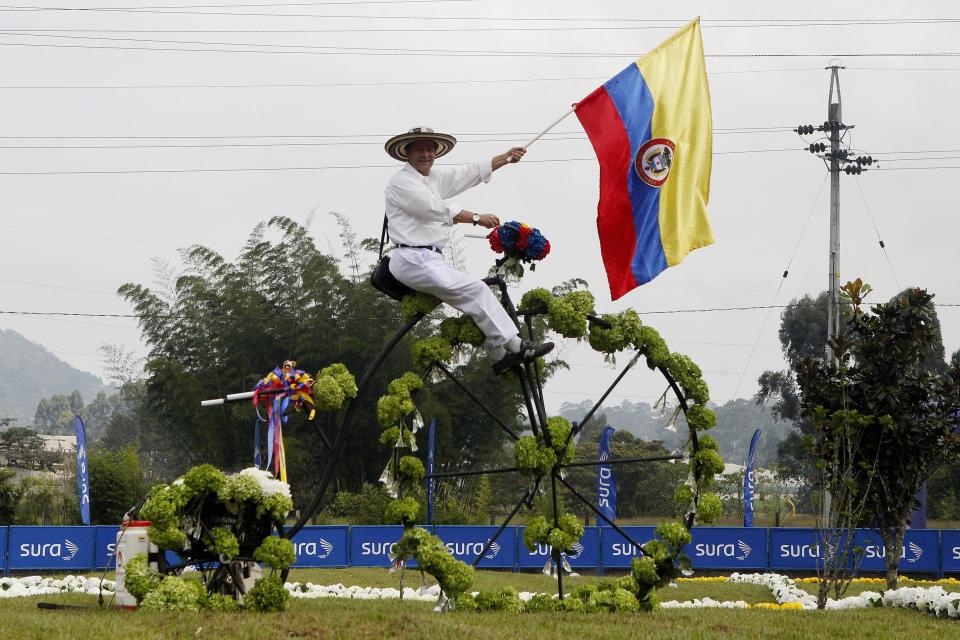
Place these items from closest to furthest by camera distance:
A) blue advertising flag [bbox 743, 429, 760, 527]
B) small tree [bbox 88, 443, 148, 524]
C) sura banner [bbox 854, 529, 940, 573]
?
1. sura banner [bbox 854, 529, 940, 573]
2. blue advertising flag [bbox 743, 429, 760, 527]
3. small tree [bbox 88, 443, 148, 524]

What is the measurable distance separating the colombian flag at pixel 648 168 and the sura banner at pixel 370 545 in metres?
12.0

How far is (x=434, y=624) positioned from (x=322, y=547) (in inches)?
513

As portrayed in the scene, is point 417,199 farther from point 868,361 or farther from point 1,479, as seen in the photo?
point 1,479

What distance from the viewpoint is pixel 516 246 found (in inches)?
380

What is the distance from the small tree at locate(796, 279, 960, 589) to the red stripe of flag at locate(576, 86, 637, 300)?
4261mm

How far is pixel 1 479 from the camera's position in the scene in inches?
1017

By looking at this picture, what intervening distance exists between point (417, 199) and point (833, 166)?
20017 mm

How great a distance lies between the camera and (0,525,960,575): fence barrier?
1975 cm

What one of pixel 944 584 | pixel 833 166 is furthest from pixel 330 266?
pixel 944 584

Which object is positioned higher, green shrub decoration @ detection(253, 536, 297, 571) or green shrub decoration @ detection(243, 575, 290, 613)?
green shrub decoration @ detection(253, 536, 297, 571)

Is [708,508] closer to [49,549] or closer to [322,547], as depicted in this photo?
[322,547]

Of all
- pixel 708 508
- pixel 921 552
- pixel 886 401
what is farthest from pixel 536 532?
pixel 921 552

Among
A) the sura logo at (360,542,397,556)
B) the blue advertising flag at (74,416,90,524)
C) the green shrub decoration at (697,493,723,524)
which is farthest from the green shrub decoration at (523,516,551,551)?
the blue advertising flag at (74,416,90,524)

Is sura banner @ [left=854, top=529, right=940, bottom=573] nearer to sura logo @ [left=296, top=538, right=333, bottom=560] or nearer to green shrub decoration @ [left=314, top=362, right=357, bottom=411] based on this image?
sura logo @ [left=296, top=538, right=333, bottom=560]
